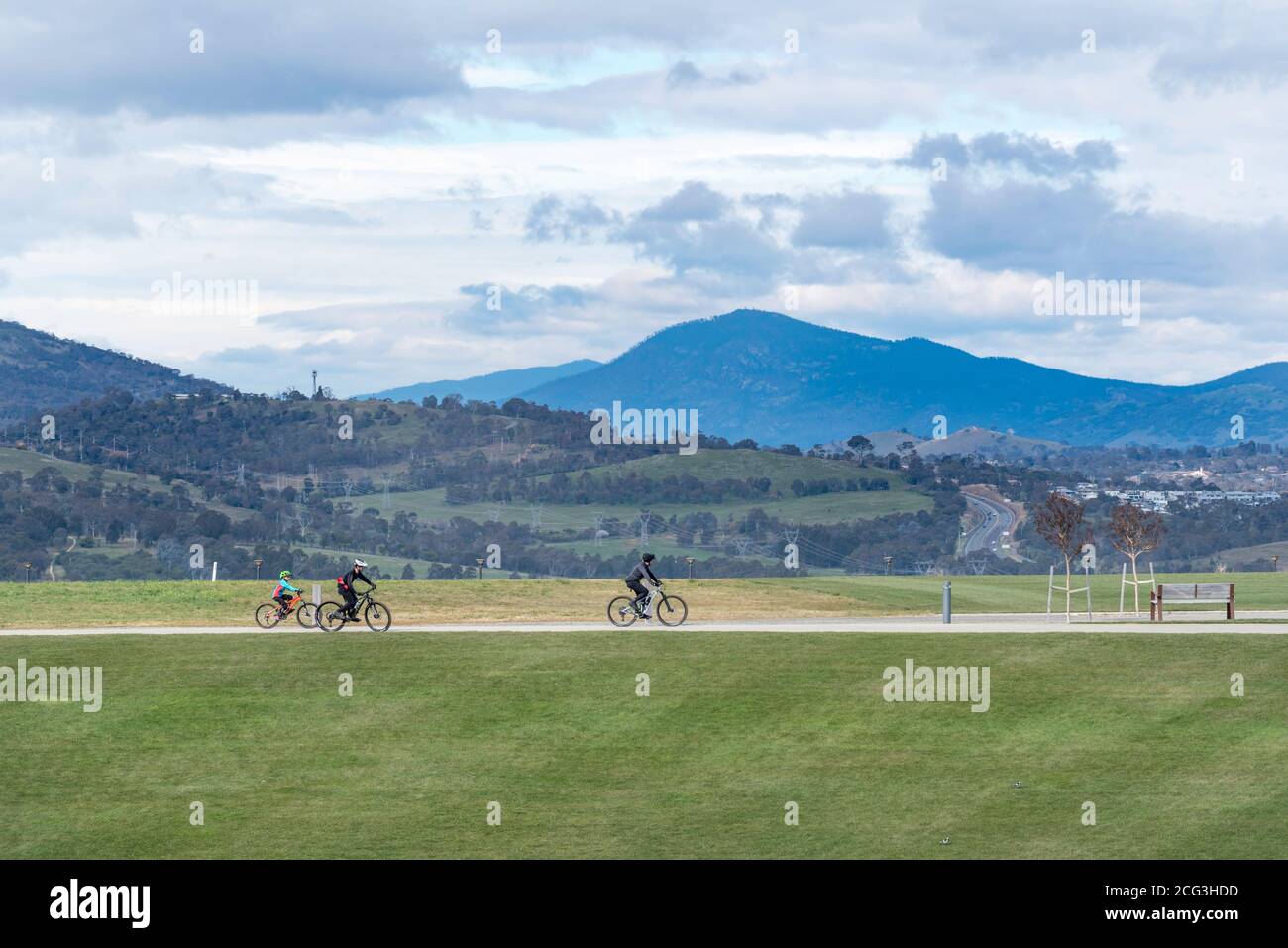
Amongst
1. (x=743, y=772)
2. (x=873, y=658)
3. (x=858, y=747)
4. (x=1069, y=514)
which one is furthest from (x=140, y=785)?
(x=1069, y=514)

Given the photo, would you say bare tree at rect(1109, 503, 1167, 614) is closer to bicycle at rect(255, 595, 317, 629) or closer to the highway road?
bicycle at rect(255, 595, 317, 629)

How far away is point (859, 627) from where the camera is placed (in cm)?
3928

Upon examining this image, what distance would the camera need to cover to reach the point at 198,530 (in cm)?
17275

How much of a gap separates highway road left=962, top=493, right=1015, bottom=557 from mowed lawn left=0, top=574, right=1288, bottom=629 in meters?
115

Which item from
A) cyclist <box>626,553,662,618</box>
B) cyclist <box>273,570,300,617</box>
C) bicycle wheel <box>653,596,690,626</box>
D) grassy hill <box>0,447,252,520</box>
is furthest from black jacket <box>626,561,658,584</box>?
grassy hill <box>0,447,252,520</box>

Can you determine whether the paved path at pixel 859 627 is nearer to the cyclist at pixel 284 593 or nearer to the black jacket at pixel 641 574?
the cyclist at pixel 284 593

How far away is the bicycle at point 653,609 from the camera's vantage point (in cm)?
3931

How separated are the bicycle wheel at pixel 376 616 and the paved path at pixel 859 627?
299 mm

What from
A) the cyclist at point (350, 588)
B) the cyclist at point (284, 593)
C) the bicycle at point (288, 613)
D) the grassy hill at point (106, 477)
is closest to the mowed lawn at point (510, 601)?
the bicycle at point (288, 613)

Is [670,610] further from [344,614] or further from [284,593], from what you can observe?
[284,593]

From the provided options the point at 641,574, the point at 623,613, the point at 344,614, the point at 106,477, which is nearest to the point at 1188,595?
the point at 641,574

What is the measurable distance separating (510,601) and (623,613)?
9134 millimetres
